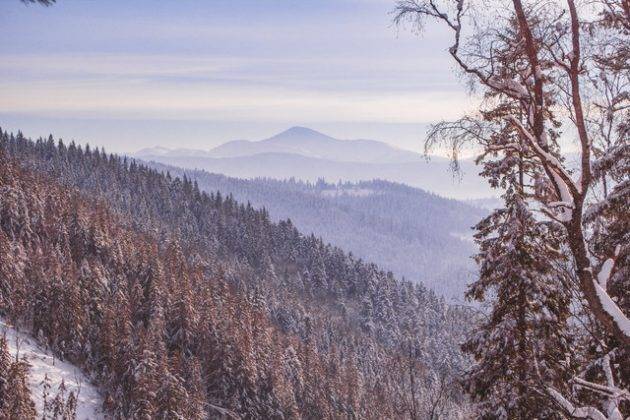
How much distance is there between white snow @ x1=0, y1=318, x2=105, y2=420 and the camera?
43031 millimetres

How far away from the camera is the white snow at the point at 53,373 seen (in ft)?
141

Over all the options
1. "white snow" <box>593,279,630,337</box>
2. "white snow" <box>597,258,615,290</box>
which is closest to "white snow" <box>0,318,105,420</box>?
"white snow" <box>597,258,615,290</box>

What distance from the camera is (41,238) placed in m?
72.9

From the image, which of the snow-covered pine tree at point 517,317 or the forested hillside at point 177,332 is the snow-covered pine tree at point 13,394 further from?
the snow-covered pine tree at point 517,317

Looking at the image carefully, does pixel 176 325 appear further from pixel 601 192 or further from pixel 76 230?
pixel 601 192

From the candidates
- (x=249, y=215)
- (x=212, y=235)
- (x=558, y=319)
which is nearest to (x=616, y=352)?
(x=558, y=319)

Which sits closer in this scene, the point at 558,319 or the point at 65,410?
the point at 558,319

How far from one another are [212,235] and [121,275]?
98181mm

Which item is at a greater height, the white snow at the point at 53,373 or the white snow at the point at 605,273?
the white snow at the point at 605,273

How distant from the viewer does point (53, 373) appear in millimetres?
44594

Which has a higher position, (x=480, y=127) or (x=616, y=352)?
(x=480, y=127)

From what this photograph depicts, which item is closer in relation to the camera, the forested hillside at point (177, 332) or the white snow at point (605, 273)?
the white snow at point (605, 273)

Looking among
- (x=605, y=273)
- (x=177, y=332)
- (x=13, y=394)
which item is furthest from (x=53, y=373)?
(x=605, y=273)

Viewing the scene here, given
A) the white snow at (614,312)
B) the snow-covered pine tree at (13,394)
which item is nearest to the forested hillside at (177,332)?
the white snow at (614,312)
